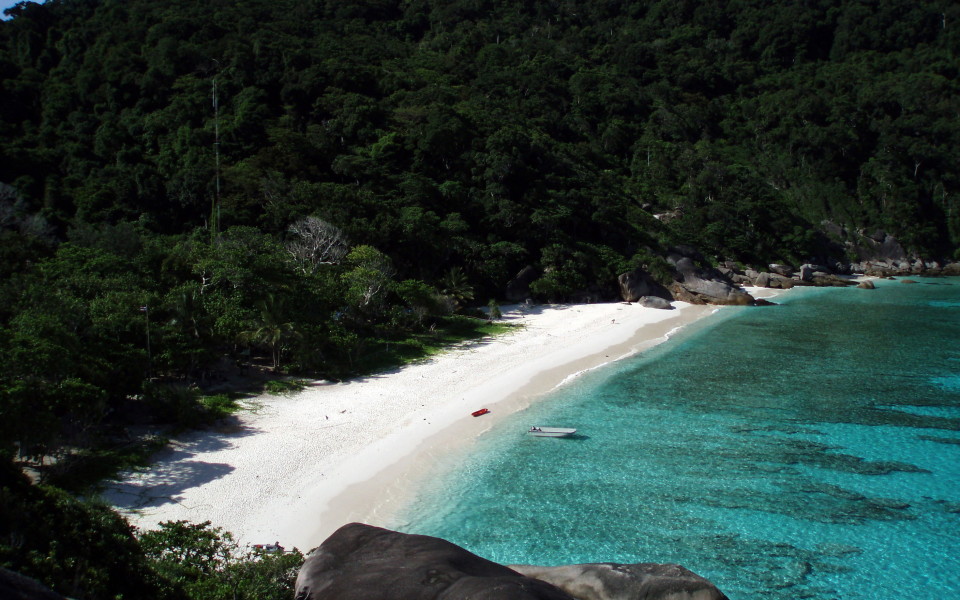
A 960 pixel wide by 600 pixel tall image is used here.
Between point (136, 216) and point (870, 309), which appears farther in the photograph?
point (870, 309)

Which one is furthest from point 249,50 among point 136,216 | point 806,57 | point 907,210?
point 806,57

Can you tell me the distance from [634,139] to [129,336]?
65010mm

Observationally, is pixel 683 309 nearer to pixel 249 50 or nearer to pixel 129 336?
pixel 129 336

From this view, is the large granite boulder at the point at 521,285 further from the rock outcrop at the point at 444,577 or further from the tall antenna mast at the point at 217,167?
the rock outcrop at the point at 444,577

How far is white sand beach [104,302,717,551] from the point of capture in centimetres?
1161

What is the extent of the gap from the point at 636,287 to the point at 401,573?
36.6 meters

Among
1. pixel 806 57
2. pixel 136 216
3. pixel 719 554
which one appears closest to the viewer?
pixel 719 554

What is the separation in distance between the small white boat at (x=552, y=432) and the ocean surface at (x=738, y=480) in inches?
8.5

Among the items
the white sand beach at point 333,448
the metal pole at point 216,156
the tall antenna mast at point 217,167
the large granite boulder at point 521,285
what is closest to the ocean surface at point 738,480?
the white sand beach at point 333,448

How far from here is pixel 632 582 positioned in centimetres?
802

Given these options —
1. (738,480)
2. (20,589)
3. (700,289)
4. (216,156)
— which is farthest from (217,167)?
(20,589)

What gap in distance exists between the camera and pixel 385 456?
14.9 metres

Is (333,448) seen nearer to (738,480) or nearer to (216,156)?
(738,480)

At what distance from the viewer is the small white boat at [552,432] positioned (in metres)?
16.6
